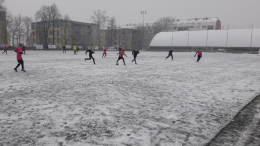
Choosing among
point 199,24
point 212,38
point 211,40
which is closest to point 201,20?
point 199,24

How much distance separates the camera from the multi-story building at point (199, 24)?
104 meters

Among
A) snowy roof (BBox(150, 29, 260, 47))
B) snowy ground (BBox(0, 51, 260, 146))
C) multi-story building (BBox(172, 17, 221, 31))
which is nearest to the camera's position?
snowy ground (BBox(0, 51, 260, 146))

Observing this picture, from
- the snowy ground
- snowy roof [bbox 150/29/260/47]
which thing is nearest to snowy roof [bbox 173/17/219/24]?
snowy roof [bbox 150/29/260/47]

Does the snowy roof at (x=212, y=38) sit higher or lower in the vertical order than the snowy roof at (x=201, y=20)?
lower

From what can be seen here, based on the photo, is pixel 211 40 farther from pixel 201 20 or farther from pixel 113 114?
pixel 113 114

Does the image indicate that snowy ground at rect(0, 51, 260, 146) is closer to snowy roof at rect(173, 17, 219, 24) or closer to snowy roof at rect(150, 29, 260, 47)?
snowy roof at rect(150, 29, 260, 47)

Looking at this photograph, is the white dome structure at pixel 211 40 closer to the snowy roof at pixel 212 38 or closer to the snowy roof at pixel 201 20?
the snowy roof at pixel 212 38

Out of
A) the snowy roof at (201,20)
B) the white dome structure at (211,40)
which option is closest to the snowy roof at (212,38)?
the white dome structure at (211,40)

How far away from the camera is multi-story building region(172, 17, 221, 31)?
342 feet

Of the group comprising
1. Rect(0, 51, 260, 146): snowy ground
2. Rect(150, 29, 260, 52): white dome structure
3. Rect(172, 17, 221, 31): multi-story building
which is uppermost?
Rect(172, 17, 221, 31): multi-story building

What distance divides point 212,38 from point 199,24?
5178 centimetres

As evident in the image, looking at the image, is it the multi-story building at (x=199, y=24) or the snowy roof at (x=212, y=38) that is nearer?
the snowy roof at (x=212, y=38)

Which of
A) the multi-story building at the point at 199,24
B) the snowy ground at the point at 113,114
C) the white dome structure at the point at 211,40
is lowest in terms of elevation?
the snowy ground at the point at 113,114

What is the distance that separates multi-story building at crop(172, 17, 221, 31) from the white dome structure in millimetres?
44612
